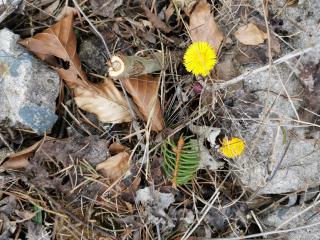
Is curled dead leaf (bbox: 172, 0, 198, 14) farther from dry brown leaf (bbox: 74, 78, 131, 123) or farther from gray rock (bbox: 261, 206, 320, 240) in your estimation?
gray rock (bbox: 261, 206, 320, 240)

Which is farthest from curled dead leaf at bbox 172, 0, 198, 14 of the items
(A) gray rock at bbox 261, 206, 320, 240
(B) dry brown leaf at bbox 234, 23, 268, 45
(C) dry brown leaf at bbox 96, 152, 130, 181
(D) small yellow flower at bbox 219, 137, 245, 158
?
(A) gray rock at bbox 261, 206, 320, 240

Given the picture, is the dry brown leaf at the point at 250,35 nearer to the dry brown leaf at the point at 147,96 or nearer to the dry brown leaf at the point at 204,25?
the dry brown leaf at the point at 204,25

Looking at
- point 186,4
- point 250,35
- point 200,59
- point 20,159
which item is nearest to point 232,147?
point 200,59

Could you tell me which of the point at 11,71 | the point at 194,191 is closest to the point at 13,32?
the point at 11,71

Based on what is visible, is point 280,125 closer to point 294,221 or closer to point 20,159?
point 294,221

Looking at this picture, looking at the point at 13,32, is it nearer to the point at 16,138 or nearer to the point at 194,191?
the point at 16,138
